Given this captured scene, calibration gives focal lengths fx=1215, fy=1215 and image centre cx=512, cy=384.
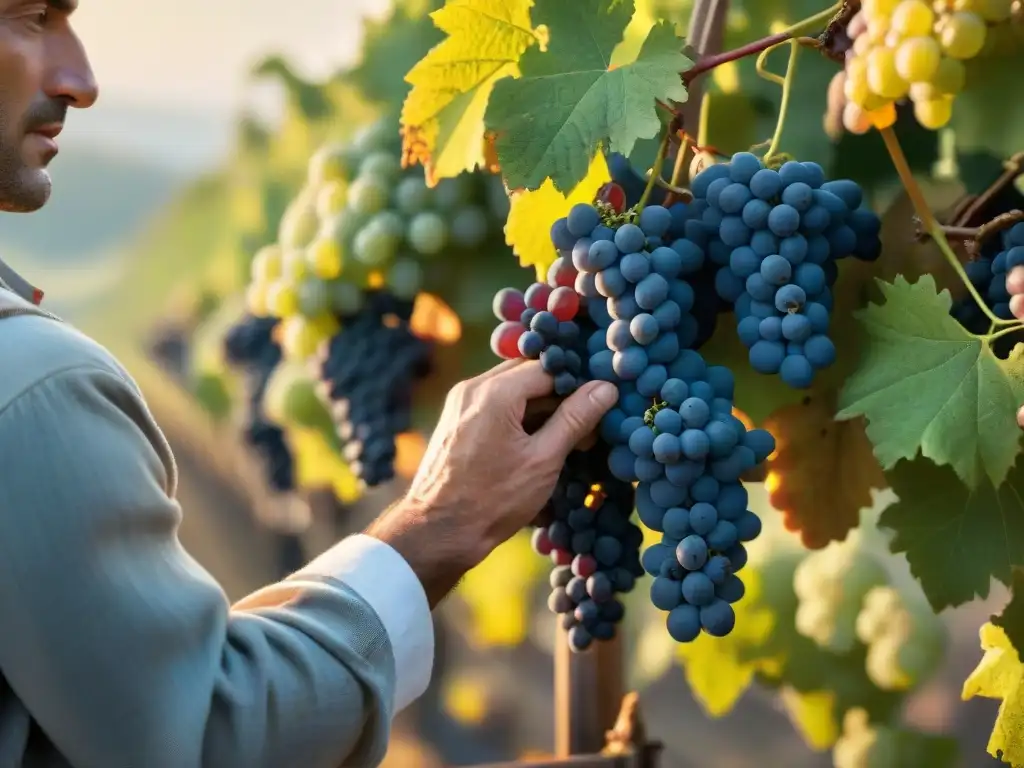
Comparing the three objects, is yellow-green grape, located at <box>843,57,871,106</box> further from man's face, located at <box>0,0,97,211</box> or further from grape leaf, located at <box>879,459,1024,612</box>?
man's face, located at <box>0,0,97,211</box>

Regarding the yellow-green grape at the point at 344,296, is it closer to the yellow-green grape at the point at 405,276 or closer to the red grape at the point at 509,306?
the yellow-green grape at the point at 405,276

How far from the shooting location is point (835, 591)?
1351 mm

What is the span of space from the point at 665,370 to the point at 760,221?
111 millimetres

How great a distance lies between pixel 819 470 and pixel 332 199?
642mm

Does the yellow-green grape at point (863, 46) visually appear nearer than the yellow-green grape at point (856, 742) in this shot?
Yes

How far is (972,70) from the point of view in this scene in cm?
90

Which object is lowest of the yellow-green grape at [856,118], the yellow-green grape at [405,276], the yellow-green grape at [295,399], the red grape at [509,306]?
the yellow-green grape at [295,399]

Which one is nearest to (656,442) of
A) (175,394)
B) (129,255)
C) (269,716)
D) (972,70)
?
(269,716)

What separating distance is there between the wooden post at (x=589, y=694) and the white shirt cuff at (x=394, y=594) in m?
0.40

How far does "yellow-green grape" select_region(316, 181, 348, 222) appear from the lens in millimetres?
1319

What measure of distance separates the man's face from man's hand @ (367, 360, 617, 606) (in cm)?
30

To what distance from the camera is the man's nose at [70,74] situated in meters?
0.73

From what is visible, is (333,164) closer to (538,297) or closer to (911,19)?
(538,297)

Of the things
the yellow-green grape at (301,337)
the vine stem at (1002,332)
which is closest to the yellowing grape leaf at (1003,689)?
the vine stem at (1002,332)
